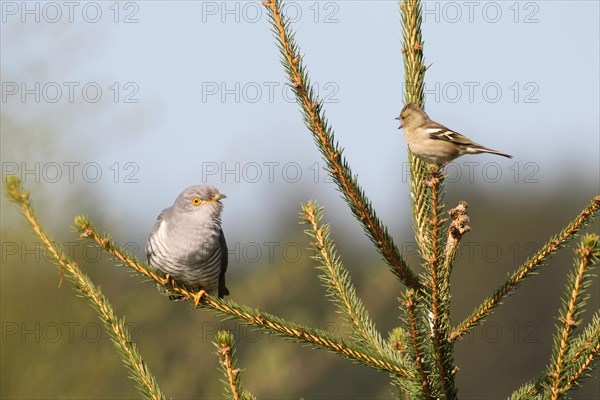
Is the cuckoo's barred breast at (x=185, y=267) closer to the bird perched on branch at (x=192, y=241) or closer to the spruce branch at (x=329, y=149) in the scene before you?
the bird perched on branch at (x=192, y=241)

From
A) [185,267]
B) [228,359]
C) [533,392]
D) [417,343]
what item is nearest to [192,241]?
[185,267]

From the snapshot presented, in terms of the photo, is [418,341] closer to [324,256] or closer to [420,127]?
A: [324,256]

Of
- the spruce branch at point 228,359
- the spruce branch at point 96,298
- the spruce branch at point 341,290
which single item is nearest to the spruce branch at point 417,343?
the spruce branch at point 341,290

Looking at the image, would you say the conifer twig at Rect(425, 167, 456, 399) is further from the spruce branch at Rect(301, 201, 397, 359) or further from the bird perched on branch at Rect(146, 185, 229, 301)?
the bird perched on branch at Rect(146, 185, 229, 301)

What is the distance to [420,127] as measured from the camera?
4.47m

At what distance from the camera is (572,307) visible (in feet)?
10.2

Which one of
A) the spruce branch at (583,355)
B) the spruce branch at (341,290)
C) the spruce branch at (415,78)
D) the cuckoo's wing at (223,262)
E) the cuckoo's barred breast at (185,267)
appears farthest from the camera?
the cuckoo's wing at (223,262)

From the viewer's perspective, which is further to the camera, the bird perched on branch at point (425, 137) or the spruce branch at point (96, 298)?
the bird perched on branch at point (425, 137)

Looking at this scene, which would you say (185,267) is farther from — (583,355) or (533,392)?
(583,355)

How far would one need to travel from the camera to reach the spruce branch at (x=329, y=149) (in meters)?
3.46

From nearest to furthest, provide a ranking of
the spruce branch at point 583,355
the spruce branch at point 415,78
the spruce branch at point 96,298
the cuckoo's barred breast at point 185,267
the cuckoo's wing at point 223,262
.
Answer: the spruce branch at point 583,355 → the spruce branch at point 96,298 → the spruce branch at point 415,78 → the cuckoo's barred breast at point 185,267 → the cuckoo's wing at point 223,262

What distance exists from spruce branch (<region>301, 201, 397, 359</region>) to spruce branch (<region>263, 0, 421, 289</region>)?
0.29m

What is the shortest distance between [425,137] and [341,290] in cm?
109

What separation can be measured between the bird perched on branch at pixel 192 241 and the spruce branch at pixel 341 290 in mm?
1595
